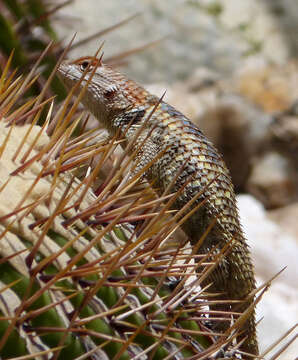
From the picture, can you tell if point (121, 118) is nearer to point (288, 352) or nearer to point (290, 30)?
point (288, 352)

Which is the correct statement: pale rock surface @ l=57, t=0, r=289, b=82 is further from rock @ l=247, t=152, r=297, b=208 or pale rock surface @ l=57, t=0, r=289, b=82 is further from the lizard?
the lizard

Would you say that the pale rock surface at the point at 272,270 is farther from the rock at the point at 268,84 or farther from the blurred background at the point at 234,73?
→ the rock at the point at 268,84

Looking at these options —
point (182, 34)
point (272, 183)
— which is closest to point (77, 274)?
point (272, 183)

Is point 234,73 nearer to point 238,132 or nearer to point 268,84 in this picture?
point 268,84

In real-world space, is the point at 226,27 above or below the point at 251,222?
above

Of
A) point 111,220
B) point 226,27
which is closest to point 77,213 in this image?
point 111,220

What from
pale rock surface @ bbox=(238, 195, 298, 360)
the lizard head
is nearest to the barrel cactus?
the lizard head

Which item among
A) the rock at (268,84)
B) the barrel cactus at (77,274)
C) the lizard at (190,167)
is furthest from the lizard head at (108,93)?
the rock at (268,84)
